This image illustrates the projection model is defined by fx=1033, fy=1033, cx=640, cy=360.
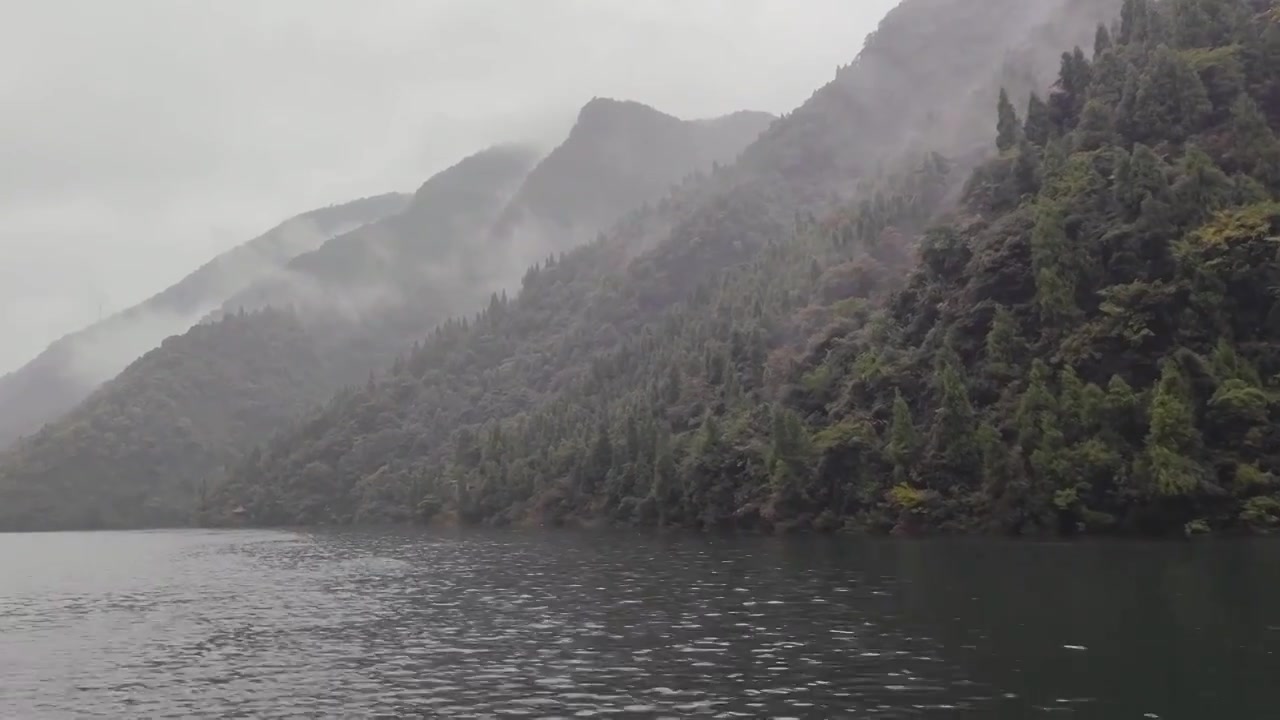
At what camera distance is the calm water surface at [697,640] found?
90.7ft

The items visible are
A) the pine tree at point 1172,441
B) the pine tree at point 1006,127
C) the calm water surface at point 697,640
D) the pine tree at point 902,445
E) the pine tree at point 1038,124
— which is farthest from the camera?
the pine tree at point 1006,127

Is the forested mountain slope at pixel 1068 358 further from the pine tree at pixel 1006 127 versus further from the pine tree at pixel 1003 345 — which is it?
the pine tree at pixel 1006 127

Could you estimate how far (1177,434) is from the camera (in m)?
78.5

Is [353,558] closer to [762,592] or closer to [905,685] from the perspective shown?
[762,592]

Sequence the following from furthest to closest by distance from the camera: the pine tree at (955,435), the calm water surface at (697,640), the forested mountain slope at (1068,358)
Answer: the pine tree at (955,435)
the forested mountain slope at (1068,358)
the calm water surface at (697,640)

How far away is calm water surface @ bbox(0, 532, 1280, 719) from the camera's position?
27641 millimetres

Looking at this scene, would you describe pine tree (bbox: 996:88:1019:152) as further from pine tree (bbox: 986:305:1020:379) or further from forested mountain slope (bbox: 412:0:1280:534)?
pine tree (bbox: 986:305:1020:379)

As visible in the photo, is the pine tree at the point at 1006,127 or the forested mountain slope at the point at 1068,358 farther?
the pine tree at the point at 1006,127

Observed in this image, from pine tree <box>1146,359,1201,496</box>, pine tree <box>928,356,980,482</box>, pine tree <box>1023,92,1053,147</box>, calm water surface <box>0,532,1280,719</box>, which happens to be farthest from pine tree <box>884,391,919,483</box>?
pine tree <box>1023,92,1053,147</box>

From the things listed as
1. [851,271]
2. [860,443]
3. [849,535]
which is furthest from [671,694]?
[851,271]

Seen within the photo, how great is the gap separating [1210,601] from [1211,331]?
55328 mm

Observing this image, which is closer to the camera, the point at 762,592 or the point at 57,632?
the point at 57,632

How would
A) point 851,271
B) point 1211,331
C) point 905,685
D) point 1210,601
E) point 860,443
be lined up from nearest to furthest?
point 905,685, point 1210,601, point 1211,331, point 860,443, point 851,271

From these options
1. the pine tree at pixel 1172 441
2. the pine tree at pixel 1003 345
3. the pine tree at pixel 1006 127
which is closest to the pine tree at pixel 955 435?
the pine tree at pixel 1003 345
